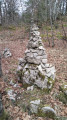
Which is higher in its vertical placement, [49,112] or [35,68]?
[35,68]

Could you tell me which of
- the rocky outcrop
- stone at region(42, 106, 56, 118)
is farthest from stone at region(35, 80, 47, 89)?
stone at region(42, 106, 56, 118)

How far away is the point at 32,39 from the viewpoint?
5.47m

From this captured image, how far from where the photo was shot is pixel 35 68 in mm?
5109

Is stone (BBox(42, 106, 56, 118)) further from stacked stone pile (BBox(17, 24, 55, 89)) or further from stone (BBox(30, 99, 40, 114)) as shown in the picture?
stacked stone pile (BBox(17, 24, 55, 89))

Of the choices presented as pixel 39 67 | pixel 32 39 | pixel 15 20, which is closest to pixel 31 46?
pixel 32 39

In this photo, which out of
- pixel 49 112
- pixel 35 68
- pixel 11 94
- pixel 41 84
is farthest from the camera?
pixel 35 68

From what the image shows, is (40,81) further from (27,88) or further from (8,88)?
(8,88)

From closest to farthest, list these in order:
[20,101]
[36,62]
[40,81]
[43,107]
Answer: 1. [43,107]
2. [20,101]
3. [40,81]
4. [36,62]

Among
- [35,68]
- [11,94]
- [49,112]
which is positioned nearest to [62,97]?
[49,112]

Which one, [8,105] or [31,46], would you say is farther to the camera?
[31,46]

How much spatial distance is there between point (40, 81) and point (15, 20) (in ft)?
85.0

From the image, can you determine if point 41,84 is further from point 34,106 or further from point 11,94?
point 11,94

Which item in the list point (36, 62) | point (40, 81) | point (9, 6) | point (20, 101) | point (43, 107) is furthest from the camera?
point (9, 6)

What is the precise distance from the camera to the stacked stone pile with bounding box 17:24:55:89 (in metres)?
4.84
